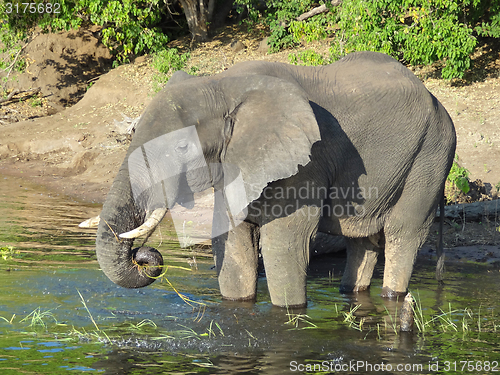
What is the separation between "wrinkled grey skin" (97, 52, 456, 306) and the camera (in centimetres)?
527

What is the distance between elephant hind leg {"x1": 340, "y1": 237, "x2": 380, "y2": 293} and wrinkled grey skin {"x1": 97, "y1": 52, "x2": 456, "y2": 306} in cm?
1

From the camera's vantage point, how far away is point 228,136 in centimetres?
550

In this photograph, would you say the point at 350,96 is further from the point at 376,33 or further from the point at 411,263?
the point at 376,33

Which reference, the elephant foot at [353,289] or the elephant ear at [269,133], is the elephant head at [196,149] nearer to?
the elephant ear at [269,133]

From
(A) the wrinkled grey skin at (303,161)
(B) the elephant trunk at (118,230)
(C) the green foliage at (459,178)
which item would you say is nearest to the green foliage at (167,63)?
(C) the green foliage at (459,178)

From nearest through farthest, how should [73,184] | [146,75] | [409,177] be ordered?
[409,177] < [73,184] < [146,75]

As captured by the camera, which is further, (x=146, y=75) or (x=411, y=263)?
(x=146, y=75)

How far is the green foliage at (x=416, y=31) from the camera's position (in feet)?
46.1

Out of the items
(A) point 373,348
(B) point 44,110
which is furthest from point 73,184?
(A) point 373,348

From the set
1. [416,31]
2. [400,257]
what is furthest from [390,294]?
[416,31]

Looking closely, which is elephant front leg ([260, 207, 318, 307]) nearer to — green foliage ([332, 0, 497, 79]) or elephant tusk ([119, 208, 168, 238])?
elephant tusk ([119, 208, 168, 238])

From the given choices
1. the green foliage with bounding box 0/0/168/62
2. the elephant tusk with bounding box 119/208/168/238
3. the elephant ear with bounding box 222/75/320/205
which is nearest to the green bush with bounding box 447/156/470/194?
the elephant ear with bounding box 222/75/320/205

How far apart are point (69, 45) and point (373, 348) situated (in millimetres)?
18001

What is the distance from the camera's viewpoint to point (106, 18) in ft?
58.0
